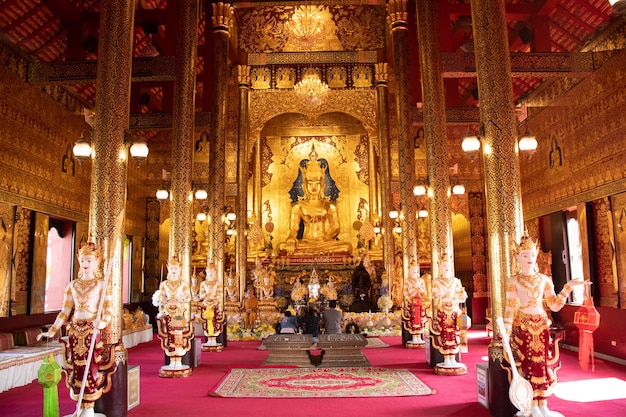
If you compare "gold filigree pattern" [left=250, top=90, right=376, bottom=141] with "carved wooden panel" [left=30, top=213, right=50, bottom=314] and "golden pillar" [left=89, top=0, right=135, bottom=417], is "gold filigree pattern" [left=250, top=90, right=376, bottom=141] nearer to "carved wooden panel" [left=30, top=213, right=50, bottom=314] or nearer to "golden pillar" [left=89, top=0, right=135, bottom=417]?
"carved wooden panel" [left=30, top=213, right=50, bottom=314]

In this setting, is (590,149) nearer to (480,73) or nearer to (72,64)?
(480,73)

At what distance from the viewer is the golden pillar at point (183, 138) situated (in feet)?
29.6

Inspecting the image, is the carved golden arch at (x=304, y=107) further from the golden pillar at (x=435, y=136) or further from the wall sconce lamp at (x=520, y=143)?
the wall sconce lamp at (x=520, y=143)

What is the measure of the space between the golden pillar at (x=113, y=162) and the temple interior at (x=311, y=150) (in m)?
0.02

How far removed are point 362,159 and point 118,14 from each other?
14.4 meters

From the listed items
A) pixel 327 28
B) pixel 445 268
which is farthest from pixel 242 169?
pixel 445 268

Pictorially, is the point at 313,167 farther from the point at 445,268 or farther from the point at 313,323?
the point at 445,268

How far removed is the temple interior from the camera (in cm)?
617

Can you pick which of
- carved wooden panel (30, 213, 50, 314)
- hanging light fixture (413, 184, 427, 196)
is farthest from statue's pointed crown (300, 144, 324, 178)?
carved wooden panel (30, 213, 50, 314)

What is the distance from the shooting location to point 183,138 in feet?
31.0

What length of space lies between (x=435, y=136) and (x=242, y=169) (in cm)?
919

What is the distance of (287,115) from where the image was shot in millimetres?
20234

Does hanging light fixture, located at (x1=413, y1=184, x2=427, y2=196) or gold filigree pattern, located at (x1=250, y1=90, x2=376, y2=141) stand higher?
gold filigree pattern, located at (x1=250, y1=90, x2=376, y2=141)

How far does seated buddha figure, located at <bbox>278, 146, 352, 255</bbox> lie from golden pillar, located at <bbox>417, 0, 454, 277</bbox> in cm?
1006
